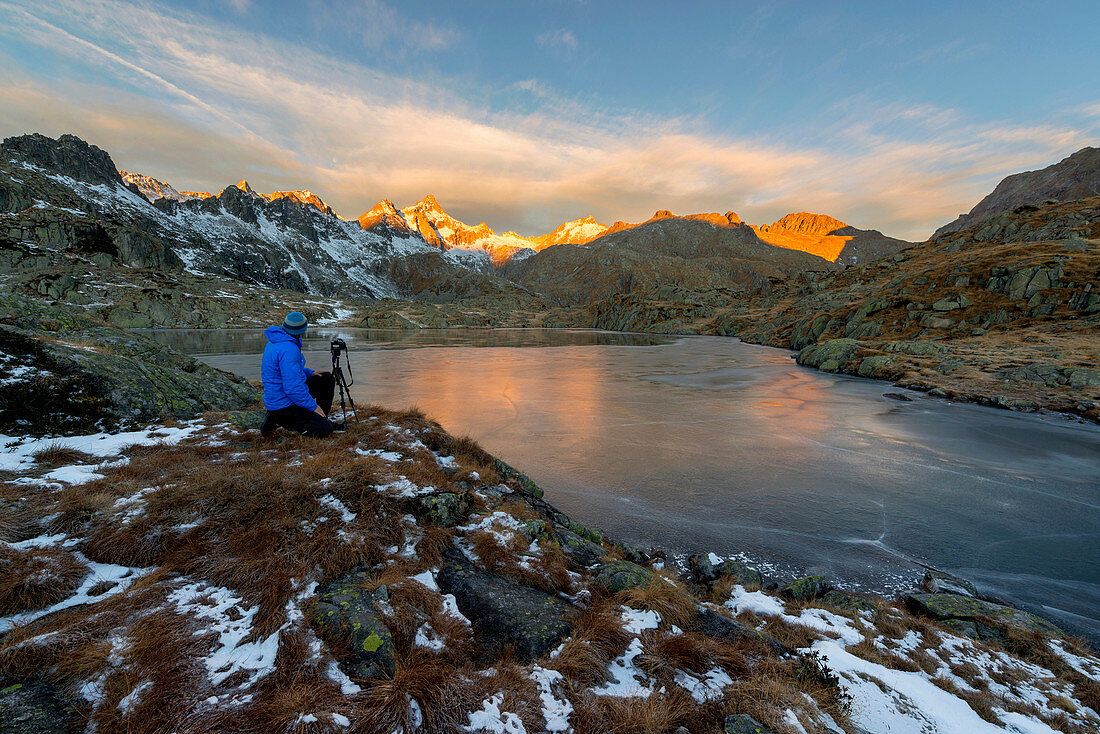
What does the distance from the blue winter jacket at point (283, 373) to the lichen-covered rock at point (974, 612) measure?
38.8 ft

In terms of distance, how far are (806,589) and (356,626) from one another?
7.08 m

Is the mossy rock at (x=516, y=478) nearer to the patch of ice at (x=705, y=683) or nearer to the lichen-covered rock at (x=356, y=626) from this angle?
the lichen-covered rock at (x=356, y=626)

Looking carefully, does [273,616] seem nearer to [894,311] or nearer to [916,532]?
[916,532]

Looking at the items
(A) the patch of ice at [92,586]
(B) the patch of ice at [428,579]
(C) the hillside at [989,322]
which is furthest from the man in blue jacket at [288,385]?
(C) the hillside at [989,322]

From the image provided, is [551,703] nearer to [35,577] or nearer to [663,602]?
[663,602]

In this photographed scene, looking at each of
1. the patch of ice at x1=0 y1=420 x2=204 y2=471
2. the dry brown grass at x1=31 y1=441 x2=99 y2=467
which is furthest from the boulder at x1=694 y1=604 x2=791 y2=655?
the patch of ice at x1=0 y1=420 x2=204 y2=471

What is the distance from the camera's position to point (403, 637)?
159 inches

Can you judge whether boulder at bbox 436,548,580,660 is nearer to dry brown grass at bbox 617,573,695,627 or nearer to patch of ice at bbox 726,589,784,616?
dry brown grass at bbox 617,573,695,627

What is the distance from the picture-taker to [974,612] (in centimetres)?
628

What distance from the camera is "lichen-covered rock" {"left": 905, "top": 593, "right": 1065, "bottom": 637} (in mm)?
6152

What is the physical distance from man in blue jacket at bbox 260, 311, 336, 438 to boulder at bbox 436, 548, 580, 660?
549 cm

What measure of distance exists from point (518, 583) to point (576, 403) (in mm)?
17201

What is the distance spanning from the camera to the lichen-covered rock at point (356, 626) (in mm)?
3619

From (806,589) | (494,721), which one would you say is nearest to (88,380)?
(494,721)
